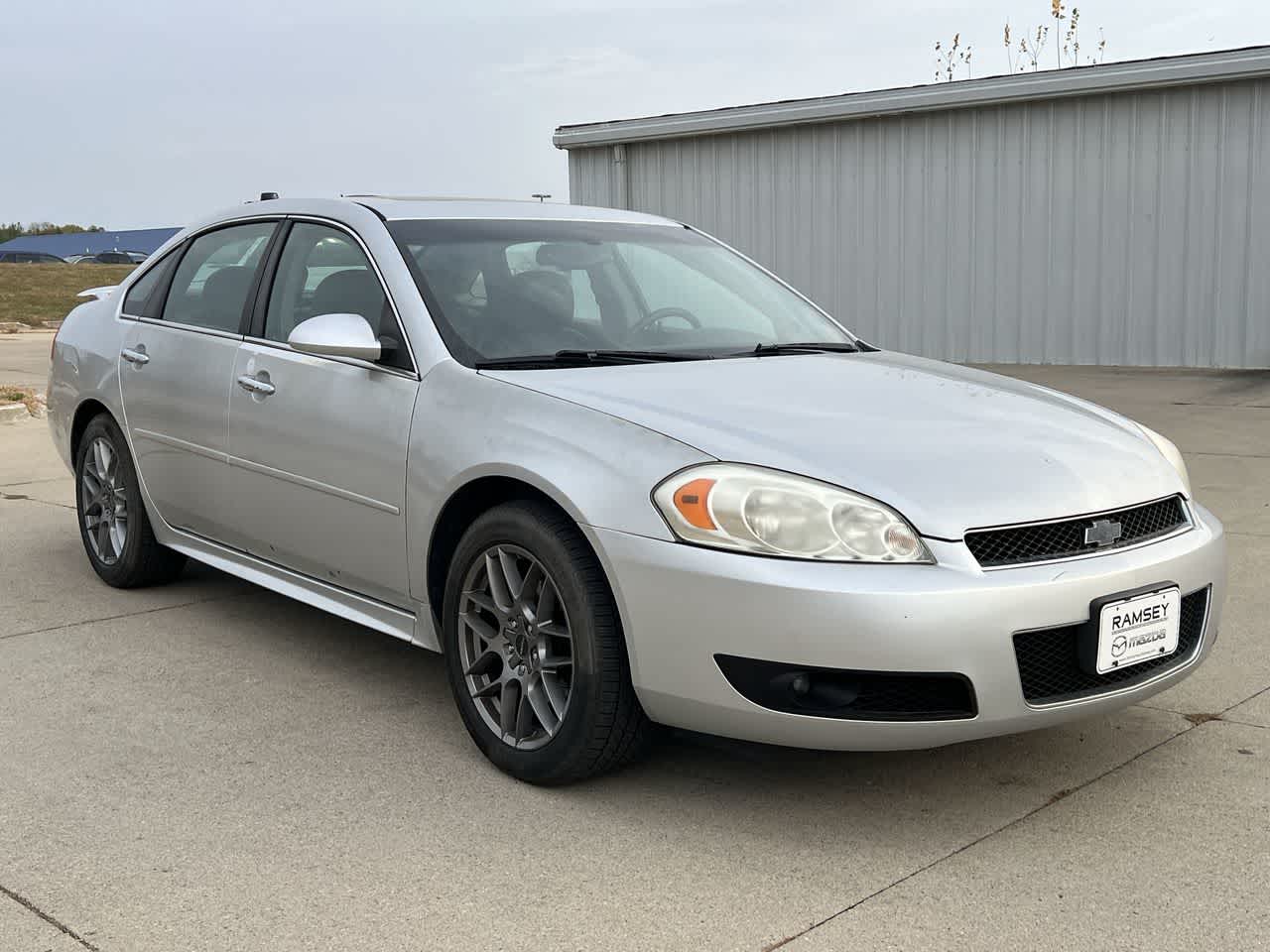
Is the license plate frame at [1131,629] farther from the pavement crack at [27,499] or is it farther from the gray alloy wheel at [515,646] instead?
the pavement crack at [27,499]

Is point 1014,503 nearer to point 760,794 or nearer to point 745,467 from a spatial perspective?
point 745,467

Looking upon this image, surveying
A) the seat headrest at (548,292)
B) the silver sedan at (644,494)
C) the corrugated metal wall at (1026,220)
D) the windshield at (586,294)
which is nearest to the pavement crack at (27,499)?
the silver sedan at (644,494)

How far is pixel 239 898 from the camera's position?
291 cm

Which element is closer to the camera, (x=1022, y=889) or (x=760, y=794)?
(x=1022, y=889)

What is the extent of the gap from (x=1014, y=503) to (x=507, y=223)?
82.6 inches

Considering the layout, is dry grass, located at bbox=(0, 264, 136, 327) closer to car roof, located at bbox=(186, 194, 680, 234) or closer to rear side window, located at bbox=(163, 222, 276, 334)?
rear side window, located at bbox=(163, 222, 276, 334)

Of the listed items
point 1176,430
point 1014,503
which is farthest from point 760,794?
point 1176,430

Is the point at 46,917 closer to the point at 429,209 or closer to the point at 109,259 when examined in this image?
the point at 429,209

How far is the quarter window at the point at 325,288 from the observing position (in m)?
4.12

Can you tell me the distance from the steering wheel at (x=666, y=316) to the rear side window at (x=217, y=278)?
1.45 metres

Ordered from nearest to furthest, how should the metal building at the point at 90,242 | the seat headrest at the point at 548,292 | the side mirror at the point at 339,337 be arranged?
the side mirror at the point at 339,337 → the seat headrest at the point at 548,292 → the metal building at the point at 90,242

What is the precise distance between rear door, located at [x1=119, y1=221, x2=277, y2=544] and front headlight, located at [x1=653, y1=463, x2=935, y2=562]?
7.03 feet

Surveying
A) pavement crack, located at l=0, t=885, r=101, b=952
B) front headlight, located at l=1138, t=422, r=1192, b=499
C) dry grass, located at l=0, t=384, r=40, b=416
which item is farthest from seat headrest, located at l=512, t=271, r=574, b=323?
dry grass, located at l=0, t=384, r=40, b=416

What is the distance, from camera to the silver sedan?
306 centimetres
